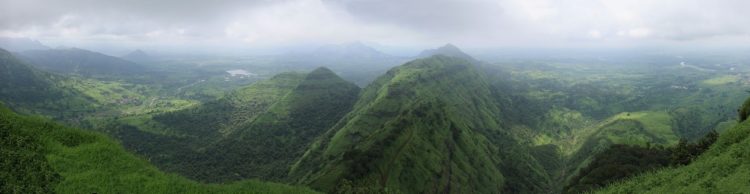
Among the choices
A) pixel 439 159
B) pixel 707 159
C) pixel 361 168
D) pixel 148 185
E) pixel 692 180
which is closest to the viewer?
pixel 148 185

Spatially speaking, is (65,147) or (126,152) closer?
(65,147)

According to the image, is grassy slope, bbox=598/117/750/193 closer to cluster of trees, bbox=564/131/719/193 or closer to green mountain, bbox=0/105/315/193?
cluster of trees, bbox=564/131/719/193

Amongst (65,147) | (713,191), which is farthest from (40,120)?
(713,191)

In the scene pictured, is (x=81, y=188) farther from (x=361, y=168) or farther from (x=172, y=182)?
(x=361, y=168)

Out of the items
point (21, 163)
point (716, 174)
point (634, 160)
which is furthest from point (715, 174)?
point (21, 163)

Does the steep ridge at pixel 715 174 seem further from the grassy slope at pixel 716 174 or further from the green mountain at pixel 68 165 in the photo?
the green mountain at pixel 68 165

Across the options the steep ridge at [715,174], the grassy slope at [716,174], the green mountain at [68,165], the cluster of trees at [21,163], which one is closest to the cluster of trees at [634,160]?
the steep ridge at [715,174]

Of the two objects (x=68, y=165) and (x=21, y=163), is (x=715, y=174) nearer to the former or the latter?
(x=68, y=165)
